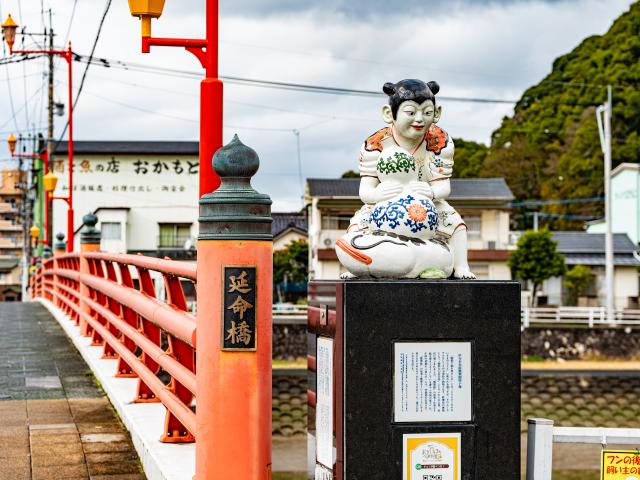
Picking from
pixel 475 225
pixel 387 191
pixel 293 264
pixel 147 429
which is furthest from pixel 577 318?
pixel 387 191

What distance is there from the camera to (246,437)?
11.1ft

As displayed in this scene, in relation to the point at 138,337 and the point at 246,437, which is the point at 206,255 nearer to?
the point at 246,437

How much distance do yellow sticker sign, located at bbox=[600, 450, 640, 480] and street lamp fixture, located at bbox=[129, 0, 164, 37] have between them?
131 inches

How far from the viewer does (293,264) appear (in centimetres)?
4103

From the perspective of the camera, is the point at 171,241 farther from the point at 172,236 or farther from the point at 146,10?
the point at 146,10

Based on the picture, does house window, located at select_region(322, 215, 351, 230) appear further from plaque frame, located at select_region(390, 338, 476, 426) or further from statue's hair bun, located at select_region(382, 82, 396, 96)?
plaque frame, located at select_region(390, 338, 476, 426)

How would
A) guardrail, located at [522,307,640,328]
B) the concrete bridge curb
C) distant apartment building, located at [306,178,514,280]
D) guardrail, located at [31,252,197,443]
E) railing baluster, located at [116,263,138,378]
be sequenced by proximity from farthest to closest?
1. distant apartment building, located at [306,178,514,280]
2. guardrail, located at [522,307,640,328]
3. railing baluster, located at [116,263,138,378]
4. guardrail, located at [31,252,197,443]
5. the concrete bridge curb

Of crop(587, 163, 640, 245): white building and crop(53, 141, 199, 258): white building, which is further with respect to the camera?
crop(53, 141, 199, 258): white building

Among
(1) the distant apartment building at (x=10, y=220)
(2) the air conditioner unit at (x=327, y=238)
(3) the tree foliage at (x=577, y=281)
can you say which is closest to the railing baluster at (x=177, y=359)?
(2) the air conditioner unit at (x=327, y=238)

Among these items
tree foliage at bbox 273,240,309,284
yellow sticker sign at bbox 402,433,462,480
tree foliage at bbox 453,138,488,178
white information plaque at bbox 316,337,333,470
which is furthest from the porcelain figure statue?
tree foliage at bbox 453,138,488,178

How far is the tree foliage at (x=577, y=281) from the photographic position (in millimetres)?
36281

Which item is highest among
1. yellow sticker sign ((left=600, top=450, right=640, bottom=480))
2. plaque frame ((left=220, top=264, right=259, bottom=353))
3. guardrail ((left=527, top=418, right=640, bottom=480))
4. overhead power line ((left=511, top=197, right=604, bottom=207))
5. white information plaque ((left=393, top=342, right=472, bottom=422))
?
overhead power line ((left=511, top=197, right=604, bottom=207))

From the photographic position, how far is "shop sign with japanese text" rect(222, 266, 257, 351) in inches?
131

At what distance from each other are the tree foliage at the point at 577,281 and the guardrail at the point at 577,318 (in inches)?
118
